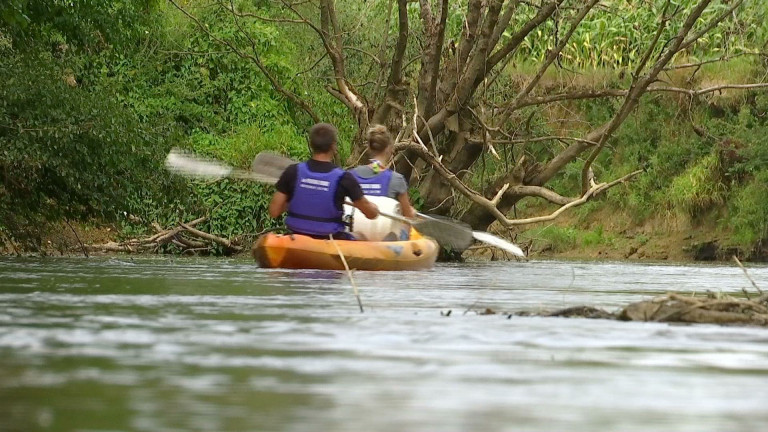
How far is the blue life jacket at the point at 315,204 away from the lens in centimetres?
1362

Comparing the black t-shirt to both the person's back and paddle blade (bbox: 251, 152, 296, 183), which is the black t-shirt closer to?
the person's back

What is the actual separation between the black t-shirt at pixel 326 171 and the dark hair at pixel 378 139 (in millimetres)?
1345

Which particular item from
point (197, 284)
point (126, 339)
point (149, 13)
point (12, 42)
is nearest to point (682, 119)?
point (149, 13)

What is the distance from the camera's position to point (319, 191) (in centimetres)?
1366

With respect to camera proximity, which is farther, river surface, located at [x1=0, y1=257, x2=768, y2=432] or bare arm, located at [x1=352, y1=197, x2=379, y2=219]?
bare arm, located at [x1=352, y1=197, x2=379, y2=219]

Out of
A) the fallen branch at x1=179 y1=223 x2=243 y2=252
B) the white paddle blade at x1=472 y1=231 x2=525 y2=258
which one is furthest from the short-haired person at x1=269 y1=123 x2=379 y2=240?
the fallen branch at x1=179 y1=223 x2=243 y2=252

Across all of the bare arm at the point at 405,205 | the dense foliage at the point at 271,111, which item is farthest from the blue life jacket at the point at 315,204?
the dense foliage at the point at 271,111

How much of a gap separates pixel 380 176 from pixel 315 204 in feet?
4.75

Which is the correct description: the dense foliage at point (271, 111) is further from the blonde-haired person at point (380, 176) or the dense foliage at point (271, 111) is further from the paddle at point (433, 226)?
the blonde-haired person at point (380, 176)

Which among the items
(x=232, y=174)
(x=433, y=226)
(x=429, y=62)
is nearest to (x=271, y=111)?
(x=429, y=62)

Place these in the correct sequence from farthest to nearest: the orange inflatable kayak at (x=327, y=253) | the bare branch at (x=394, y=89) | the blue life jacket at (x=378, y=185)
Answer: the bare branch at (x=394, y=89) → the blue life jacket at (x=378, y=185) → the orange inflatable kayak at (x=327, y=253)

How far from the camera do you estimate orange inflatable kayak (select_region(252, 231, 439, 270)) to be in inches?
545

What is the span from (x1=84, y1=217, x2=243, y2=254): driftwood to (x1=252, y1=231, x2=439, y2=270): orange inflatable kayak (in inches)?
315

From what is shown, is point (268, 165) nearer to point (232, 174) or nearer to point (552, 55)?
point (232, 174)
